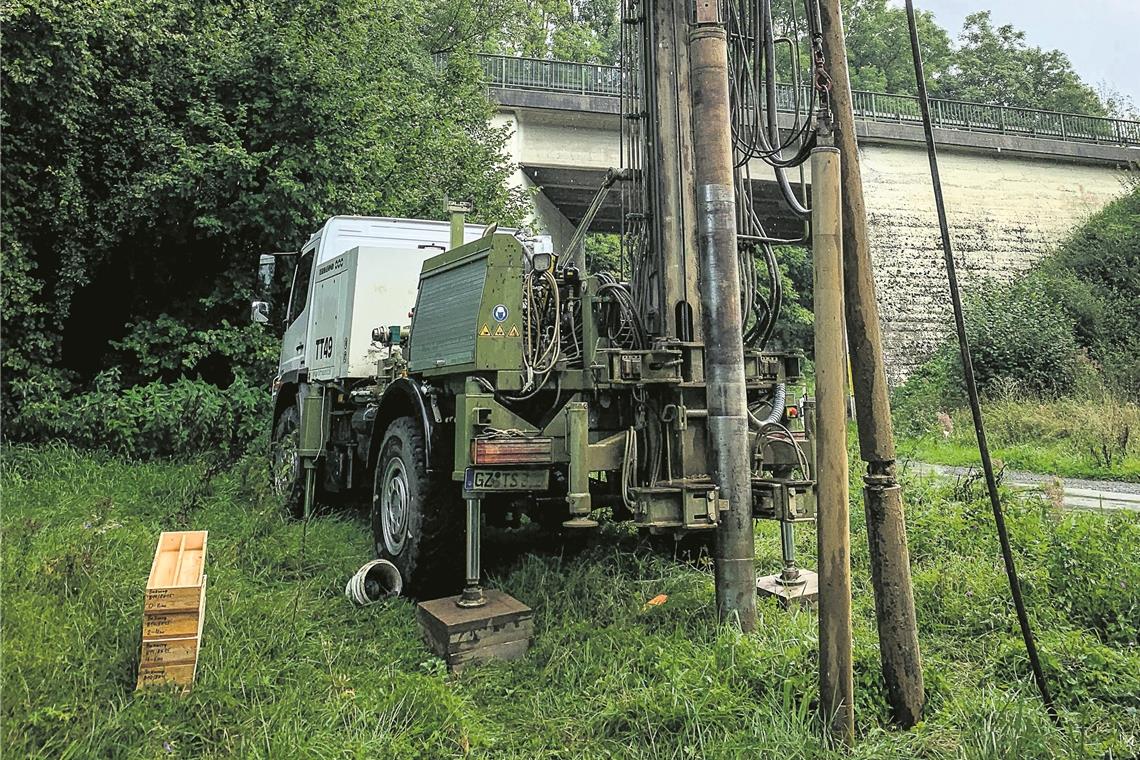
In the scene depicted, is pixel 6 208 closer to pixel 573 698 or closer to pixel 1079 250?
pixel 573 698

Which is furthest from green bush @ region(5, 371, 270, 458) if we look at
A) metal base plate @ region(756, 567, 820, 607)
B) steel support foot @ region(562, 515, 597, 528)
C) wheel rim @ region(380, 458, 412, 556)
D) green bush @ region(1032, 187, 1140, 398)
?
green bush @ region(1032, 187, 1140, 398)

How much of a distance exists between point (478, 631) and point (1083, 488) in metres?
7.63

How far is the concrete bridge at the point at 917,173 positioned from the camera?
17438 millimetres

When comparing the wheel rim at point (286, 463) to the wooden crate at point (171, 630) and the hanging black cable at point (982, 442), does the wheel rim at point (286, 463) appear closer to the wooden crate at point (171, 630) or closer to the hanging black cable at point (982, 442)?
the wooden crate at point (171, 630)

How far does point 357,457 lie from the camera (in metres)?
6.73

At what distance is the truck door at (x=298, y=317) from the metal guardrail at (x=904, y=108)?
885cm

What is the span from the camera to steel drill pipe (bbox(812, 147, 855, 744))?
250cm

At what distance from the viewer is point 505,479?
13.5 feet

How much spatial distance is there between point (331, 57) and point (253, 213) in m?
2.68

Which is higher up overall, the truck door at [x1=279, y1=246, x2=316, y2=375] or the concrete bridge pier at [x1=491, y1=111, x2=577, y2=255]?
the concrete bridge pier at [x1=491, y1=111, x2=577, y2=255]

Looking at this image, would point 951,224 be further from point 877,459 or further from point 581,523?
point 877,459

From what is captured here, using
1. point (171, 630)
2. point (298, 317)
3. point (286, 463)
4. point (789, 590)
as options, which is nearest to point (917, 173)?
point (298, 317)

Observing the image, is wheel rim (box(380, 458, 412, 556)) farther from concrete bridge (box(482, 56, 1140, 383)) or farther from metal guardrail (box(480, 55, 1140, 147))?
concrete bridge (box(482, 56, 1140, 383))

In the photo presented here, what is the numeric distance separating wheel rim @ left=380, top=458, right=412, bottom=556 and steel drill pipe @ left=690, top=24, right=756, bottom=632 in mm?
2162
